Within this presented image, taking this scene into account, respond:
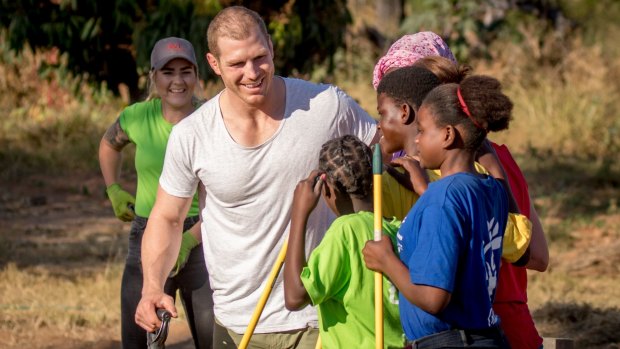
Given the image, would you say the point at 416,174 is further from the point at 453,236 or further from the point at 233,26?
the point at 233,26

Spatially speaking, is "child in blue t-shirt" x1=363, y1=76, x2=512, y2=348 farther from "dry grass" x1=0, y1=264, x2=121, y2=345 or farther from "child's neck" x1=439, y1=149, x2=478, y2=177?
"dry grass" x1=0, y1=264, x2=121, y2=345


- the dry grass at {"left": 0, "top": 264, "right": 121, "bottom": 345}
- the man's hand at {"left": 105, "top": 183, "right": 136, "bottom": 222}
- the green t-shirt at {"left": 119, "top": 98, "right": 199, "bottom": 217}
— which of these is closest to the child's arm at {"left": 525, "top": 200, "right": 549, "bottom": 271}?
the green t-shirt at {"left": 119, "top": 98, "right": 199, "bottom": 217}

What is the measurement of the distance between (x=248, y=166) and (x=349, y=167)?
0.52m

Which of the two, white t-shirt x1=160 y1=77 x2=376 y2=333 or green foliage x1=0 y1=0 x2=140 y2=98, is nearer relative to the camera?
white t-shirt x1=160 y1=77 x2=376 y2=333

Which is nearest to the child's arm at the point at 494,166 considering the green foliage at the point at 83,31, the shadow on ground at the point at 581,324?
the shadow on ground at the point at 581,324

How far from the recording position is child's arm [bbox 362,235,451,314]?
2.97 meters

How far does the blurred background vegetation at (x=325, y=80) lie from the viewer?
8133 mm

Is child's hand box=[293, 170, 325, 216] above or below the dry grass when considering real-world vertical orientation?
above

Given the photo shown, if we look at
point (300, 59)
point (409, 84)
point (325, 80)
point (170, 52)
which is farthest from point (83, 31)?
point (409, 84)

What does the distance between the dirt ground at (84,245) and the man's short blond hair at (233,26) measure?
345cm

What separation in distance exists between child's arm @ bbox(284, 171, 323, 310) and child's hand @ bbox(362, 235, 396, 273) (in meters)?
0.30

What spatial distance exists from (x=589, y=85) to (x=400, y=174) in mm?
11705

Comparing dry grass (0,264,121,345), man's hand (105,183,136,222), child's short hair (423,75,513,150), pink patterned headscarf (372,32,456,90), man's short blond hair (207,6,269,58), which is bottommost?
dry grass (0,264,121,345)

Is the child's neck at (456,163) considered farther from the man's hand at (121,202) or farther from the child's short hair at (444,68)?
the man's hand at (121,202)
